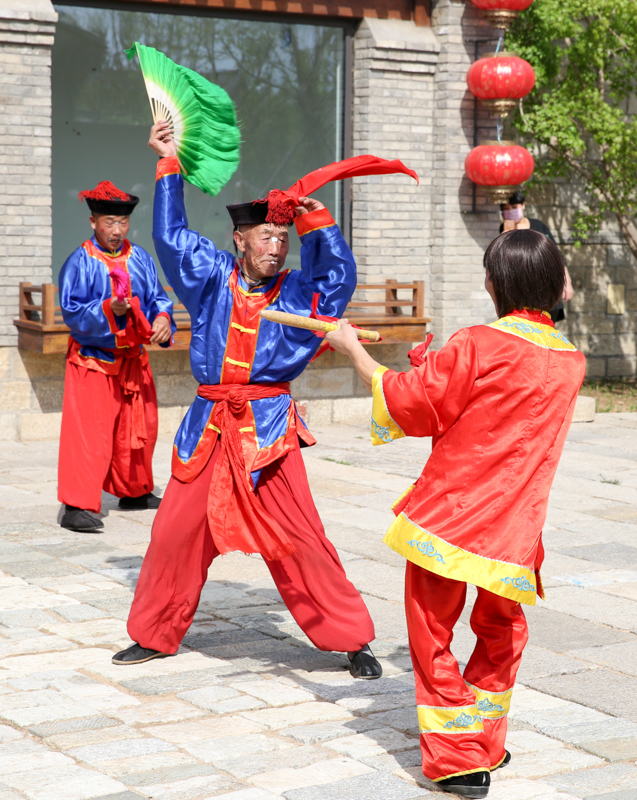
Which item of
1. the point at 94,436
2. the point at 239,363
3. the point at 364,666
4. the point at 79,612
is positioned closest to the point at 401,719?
the point at 364,666

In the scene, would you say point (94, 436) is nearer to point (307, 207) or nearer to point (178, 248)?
point (178, 248)

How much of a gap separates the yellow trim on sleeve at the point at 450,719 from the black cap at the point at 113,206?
412 centimetres

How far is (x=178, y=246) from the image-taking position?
4.03m

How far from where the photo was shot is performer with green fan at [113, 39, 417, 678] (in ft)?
13.0

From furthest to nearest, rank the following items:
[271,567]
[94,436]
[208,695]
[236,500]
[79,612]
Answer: [94,436]
[79,612]
[271,567]
[236,500]
[208,695]

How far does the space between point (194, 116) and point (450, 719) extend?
8.11 ft

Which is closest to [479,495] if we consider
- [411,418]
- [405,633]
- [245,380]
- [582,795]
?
[411,418]

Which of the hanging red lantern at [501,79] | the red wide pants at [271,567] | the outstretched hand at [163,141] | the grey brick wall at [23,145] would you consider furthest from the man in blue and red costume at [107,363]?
the hanging red lantern at [501,79]

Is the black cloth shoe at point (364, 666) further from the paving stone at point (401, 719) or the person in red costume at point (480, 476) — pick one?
the person in red costume at point (480, 476)

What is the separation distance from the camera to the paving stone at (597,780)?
3070mm

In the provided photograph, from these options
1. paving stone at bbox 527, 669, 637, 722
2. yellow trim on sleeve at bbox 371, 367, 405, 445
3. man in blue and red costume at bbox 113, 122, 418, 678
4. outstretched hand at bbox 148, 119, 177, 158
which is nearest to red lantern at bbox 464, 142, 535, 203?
outstretched hand at bbox 148, 119, 177, 158

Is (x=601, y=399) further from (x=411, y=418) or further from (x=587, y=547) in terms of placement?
(x=411, y=418)

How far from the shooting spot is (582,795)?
3.03m

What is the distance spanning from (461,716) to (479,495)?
59cm
